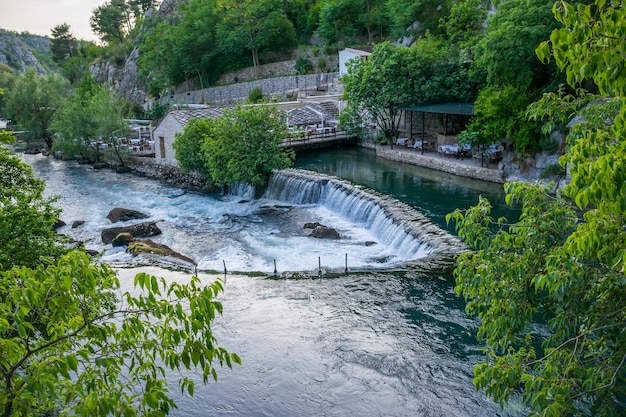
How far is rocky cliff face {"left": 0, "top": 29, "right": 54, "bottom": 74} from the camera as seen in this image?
453ft

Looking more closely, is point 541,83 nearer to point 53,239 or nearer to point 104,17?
point 53,239

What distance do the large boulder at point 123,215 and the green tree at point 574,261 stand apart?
71.5 ft

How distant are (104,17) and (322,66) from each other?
47023mm

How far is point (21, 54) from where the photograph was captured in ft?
480

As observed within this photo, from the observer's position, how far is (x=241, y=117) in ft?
89.5

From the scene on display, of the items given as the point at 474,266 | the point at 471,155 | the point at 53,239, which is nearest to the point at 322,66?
the point at 471,155

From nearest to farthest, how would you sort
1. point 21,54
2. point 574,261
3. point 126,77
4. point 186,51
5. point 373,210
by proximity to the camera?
point 574,261 < point 373,210 < point 186,51 < point 126,77 < point 21,54

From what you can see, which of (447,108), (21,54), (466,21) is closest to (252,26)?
(466,21)

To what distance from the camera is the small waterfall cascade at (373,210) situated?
18.3 meters

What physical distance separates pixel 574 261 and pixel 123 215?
2377 centimetres

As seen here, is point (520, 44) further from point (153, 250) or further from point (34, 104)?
point (34, 104)

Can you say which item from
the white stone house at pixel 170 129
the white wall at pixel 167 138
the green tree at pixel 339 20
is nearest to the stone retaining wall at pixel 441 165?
the white stone house at pixel 170 129

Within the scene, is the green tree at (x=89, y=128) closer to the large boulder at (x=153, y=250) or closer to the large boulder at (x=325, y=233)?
the large boulder at (x=153, y=250)

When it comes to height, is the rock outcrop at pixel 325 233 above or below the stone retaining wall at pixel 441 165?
below
